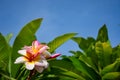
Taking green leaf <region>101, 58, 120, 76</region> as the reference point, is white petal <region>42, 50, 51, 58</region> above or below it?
below

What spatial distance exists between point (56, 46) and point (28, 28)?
30cm

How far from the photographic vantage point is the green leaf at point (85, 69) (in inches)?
121

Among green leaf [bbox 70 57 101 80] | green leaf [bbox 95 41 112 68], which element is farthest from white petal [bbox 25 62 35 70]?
green leaf [bbox 95 41 112 68]

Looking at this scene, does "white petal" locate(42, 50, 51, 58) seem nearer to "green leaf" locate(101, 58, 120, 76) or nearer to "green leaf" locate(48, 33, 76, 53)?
"green leaf" locate(48, 33, 76, 53)

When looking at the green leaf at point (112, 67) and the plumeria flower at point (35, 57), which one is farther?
the green leaf at point (112, 67)

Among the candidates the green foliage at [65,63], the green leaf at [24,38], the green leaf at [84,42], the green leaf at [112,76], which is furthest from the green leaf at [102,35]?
the green leaf at [24,38]

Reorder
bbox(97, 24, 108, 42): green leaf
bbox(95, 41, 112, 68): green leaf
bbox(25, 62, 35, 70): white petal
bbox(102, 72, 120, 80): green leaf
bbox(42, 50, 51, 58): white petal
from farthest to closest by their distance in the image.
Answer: bbox(97, 24, 108, 42): green leaf
bbox(95, 41, 112, 68): green leaf
bbox(102, 72, 120, 80): green leaf
bbox(42, 50, 51, 58): white petal
bbox(25, 62, 35, 70): white petal

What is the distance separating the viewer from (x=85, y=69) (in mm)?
3082

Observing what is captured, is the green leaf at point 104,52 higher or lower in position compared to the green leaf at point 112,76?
higher

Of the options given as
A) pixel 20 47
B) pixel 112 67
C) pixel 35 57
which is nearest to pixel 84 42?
pixel 112 67

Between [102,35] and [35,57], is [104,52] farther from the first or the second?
[35,57]

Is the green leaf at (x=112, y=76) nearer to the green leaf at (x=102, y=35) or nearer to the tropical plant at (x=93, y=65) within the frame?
the tropical plant at (x=93, y=65)

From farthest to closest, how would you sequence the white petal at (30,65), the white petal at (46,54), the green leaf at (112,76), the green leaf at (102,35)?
the green leaf at (102,35) < the green leaf at (112,76) < the white petal at (46,54) < the white petal at (30,65)

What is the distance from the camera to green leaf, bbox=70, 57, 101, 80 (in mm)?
3064
